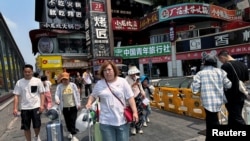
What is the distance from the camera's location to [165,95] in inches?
389

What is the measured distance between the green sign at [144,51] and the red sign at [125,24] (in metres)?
4.39

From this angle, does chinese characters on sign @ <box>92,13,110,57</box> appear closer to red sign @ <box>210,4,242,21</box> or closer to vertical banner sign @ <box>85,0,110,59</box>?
vertical banner sign @ <box>85,0,110,59</box>

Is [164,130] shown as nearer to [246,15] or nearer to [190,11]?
[190,11]

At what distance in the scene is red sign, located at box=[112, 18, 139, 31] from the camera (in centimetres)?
4166

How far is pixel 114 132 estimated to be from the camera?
11.7ft

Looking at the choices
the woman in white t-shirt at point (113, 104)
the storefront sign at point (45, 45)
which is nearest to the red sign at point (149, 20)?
the storefront sign at point (45, 45)

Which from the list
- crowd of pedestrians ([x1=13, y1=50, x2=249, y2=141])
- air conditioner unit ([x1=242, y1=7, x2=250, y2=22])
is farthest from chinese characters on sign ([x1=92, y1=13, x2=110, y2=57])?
crowd of pedestrians ([x1=13, y1=50, x2=249, y2=141])

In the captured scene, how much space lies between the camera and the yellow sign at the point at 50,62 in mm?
41094

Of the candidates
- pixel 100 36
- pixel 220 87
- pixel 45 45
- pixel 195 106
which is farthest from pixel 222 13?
pixel 220 87

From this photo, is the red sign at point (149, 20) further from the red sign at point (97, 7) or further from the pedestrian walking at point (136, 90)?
the pedestrian walking at point (136, 90)

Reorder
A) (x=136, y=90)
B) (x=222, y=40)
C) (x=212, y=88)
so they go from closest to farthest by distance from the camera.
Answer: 1. (x=212, y=88)
2. (x=136, y=90)
3. (x=222, y=40)

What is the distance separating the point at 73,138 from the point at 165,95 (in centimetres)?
471

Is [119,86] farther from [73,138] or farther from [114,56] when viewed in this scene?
[114,56]

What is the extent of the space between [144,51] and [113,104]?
1360 inches
